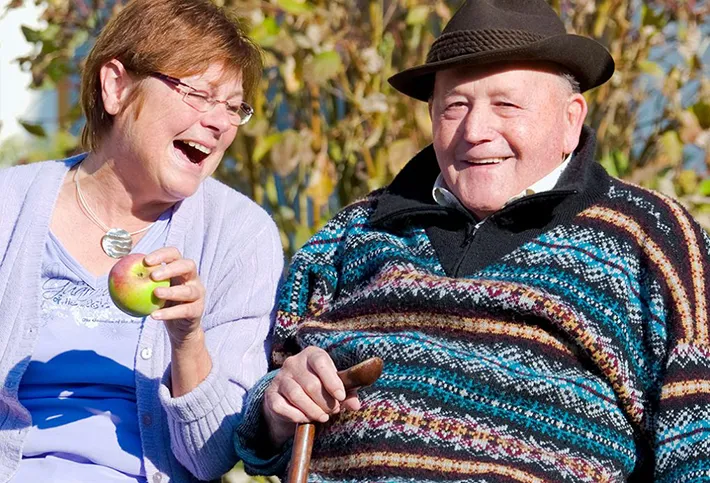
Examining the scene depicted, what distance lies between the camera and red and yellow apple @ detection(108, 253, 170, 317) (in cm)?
225

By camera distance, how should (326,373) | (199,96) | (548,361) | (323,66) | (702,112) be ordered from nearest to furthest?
(326,373) < (548,361) < (199,96) < (323,66) < (702,112)

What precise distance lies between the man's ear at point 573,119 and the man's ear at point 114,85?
0.97 metres

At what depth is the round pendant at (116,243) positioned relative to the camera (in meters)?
2.68

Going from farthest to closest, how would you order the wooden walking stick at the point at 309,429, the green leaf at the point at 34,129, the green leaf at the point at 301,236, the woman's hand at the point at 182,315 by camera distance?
the green leaf at the point at 34,129, the green leaf at the point at 301,236, the woman's hand at the point at 182,315, the wooden walking stick at the point at 309,429

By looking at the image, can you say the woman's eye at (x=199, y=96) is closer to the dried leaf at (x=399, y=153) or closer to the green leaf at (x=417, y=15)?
the dried leaf at (x=399, y=153)

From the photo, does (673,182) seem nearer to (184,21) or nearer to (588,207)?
(588,207)


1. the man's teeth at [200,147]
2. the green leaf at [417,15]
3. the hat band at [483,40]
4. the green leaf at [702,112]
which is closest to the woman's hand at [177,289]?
the man's teeth at [200,147]

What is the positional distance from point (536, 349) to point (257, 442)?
0.63m

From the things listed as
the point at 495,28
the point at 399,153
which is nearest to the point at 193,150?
the point at 495,28

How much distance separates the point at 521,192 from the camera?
2.53 meters

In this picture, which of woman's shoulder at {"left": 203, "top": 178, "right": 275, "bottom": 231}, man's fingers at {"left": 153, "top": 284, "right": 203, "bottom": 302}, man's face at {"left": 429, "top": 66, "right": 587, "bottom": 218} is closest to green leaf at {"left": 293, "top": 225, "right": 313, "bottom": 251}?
woman's shoulder at {"left": 203, "top": 178, "right": 275, "bottom": 231}

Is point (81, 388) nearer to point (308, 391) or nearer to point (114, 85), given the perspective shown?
point (308, 391)

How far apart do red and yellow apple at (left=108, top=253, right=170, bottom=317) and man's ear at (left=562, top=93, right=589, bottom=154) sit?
92 cm

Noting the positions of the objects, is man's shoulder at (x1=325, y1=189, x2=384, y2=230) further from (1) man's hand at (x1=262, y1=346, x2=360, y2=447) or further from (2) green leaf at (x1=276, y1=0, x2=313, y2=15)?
(2) green leaf at (x1=276, y1=0, x2=313, y2=15)
